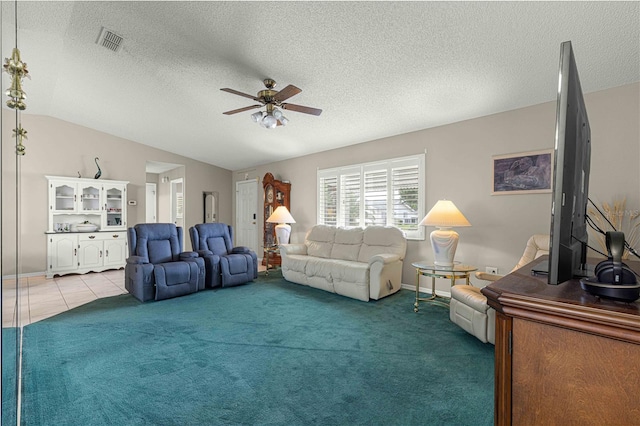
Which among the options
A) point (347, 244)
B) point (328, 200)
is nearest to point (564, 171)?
point (347, 244)

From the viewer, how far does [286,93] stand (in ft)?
9.98

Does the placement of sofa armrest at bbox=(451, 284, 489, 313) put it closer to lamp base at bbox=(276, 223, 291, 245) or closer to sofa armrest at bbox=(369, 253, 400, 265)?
sofa armrest at bbox=(369, 253, 400, 265)

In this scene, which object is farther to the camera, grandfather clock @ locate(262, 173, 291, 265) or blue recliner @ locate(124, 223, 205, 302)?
grandfather clock @ locate(262, 173, 291, 265)

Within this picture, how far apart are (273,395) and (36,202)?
252 inches

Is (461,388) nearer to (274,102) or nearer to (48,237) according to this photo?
(274,102)

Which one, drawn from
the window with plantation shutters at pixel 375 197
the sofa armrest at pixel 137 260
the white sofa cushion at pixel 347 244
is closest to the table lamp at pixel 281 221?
the white sofa cushion at pixel 347 244

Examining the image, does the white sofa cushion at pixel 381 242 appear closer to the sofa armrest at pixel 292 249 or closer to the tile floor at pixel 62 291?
the sofa armrest at pixel 292 249

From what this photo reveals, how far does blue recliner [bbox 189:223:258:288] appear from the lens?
15.7 ft

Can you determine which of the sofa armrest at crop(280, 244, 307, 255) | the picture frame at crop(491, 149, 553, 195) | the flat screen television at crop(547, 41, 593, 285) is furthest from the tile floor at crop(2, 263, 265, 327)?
the picture frame at crop(491, 149, 553, 195)

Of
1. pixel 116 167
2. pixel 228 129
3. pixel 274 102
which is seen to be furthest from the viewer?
pixel 116 167

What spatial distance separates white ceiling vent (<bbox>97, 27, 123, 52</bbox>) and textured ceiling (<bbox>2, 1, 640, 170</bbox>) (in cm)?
7

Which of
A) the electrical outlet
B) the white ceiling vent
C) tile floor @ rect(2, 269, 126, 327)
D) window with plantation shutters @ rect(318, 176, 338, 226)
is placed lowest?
tile floor @ rect(2, 269, 126, 327)

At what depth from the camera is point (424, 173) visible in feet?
14.7

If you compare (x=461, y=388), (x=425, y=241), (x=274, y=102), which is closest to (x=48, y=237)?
(x=274, y=102)
